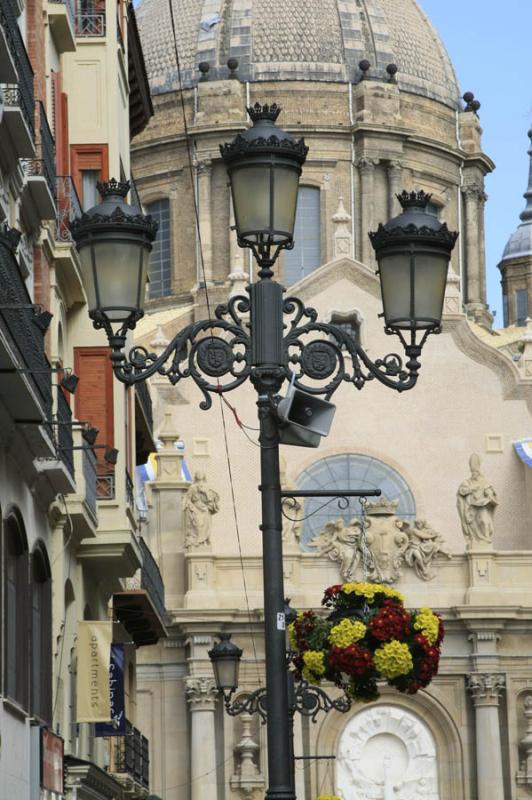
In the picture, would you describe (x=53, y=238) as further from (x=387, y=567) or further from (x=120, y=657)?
(x=387, y=567)

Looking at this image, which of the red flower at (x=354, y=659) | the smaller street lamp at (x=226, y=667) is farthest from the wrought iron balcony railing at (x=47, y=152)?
the red flower at (x=354, y=659)

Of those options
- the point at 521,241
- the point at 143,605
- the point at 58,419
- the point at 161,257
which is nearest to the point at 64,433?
the point at 58,419

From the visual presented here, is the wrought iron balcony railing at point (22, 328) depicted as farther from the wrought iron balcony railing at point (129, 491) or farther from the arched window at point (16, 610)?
the wrought iron balcony railing at point (129, 491)

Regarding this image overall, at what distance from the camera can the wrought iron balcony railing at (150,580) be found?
38.4 meters

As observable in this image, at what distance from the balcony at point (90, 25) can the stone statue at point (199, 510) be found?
2529 centimetres

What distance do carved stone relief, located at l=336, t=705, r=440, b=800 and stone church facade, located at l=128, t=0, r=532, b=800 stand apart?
0.18 ft

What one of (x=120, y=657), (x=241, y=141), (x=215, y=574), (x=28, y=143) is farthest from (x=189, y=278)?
(x=241, y=141)

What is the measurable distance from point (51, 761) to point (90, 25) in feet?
39.9

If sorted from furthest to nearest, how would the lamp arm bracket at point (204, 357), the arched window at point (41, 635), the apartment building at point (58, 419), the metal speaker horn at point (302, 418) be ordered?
the arched window at point (41, 635)
the apartment building at point (58, 419)
the metal speaker horn at point (302, 418)
the lamp arm bracket at point (204, 357)

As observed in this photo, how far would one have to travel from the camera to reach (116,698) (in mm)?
33438

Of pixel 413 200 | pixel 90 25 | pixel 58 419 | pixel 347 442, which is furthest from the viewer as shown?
pixel 347 442

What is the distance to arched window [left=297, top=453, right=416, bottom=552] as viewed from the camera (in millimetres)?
63438

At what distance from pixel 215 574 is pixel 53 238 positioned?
3061cm

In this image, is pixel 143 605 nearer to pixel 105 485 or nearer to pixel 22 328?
pixel 105 485
